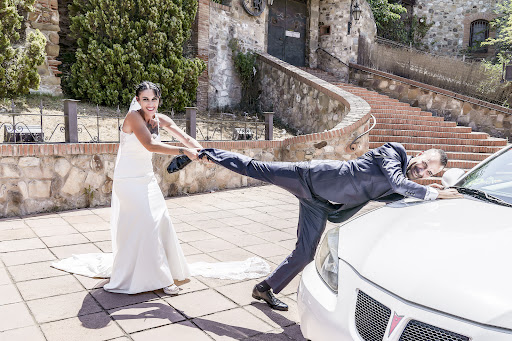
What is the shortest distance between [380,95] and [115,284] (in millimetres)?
12662

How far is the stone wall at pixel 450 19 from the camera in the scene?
2269cm

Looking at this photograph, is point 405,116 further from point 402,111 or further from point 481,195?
point 481,195

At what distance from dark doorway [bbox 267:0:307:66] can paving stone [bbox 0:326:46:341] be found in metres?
15.0

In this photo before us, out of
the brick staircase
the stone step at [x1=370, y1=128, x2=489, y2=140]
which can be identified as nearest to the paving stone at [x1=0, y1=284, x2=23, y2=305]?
the brick staircase

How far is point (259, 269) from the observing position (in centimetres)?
405

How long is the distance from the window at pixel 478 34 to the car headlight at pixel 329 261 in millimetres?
24084

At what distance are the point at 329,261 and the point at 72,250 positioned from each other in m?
3.12

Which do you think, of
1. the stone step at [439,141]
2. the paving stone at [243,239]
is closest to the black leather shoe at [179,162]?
the paving stone at [243,239]

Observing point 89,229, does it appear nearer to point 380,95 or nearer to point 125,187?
point 125,187

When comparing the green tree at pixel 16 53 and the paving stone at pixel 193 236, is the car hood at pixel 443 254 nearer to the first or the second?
the paving stone at pixel 193 236

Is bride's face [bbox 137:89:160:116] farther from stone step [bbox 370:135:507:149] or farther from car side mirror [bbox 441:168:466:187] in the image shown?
stone step [bbox 370:135:507:149]

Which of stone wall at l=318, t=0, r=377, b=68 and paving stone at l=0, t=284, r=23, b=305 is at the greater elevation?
stone wall at l=318, t=0, r=377, b=68

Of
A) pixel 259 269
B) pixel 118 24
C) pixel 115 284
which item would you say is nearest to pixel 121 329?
pixel 115 284

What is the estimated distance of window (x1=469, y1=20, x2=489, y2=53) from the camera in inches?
898
